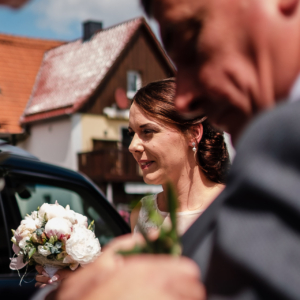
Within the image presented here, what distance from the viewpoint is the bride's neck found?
280cm

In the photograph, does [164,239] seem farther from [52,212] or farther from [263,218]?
[52,212]

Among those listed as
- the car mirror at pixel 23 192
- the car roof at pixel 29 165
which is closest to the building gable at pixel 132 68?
the car roof at pixel 29 165

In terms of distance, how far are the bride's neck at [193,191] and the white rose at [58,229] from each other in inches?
22.0

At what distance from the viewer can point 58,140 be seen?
25.2 metres

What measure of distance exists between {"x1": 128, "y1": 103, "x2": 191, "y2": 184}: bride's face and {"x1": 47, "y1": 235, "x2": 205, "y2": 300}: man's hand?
1932mm

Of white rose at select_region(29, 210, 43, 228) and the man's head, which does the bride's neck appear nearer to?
white rose at select_region(29, 210, 43, 228)

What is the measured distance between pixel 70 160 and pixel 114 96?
3.63m

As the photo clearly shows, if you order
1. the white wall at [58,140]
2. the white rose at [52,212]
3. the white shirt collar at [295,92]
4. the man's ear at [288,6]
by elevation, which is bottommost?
the white wall at [58,140]

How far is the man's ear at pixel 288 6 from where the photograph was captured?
71 centimetres

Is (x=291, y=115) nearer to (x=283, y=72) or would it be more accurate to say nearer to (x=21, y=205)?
(x=283, y=72)

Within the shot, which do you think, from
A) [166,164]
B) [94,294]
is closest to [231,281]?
[94,294]

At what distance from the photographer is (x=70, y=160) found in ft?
81.6

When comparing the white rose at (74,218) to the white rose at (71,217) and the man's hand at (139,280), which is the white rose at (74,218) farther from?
the man's hand at (139,280)

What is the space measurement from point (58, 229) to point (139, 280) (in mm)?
1867
